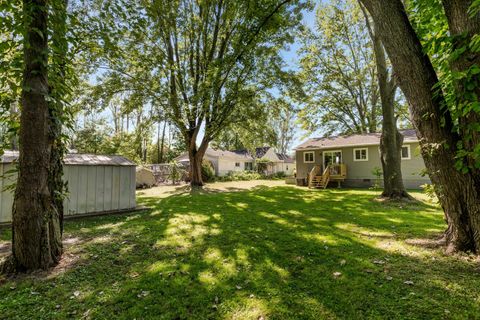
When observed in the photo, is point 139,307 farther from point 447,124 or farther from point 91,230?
point 447,124

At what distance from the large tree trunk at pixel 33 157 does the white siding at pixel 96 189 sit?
318 cm

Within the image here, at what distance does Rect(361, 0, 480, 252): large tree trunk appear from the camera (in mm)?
3469

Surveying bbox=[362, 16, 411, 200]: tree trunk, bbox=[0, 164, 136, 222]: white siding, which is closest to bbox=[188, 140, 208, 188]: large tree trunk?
bbox=[0, 164, 136, 222]: white siding

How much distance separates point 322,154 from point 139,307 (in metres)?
18.4

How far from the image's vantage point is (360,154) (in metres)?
17.5

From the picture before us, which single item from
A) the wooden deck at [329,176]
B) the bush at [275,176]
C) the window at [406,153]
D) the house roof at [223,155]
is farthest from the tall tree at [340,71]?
the house roof at [223,155]

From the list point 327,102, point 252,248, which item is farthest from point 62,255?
point 327,102

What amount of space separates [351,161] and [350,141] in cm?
152

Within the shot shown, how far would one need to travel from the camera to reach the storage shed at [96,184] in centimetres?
671

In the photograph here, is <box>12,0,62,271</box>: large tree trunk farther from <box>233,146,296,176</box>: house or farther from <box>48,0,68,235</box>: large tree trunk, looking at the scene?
<box>233,146,296,176</box>: house

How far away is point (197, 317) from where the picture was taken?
250cm

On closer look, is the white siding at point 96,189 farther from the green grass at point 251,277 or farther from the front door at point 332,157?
the front door at point 332,157

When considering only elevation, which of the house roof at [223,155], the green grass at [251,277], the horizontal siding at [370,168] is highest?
the house roof at [223,155]

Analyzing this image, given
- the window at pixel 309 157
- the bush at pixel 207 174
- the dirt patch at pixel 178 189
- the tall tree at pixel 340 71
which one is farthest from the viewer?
the bush at pixel 207 174
